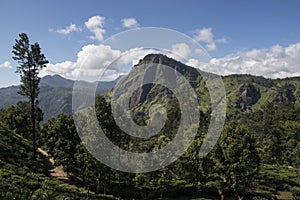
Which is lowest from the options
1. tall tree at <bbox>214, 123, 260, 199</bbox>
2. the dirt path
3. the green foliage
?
the dirt path

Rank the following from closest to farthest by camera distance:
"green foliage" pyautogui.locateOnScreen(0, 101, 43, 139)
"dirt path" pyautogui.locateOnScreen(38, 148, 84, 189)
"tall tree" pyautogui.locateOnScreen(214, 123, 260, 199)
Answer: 1. "tall tree" pyautogui.locateOnScreen(214, 123, 260, 199)
2. "dirt path" pyautogui.locateOnScreen(38, 148, 84, 189)
3. "green foliage" pyautogui.locateOnScreen(0, 101, 43, 139)

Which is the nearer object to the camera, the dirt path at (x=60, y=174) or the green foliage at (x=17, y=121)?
the dirt path at (x=60, y=174)

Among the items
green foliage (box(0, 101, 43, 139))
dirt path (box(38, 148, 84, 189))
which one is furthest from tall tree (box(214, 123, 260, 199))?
green foliage (box(0, 101, 43, 139))

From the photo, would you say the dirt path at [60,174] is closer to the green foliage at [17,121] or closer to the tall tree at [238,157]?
the tall tree at [238,157]

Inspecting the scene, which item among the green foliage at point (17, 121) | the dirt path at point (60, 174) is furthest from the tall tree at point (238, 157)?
the green foliage at point (17, 121)

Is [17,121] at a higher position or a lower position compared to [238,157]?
higher

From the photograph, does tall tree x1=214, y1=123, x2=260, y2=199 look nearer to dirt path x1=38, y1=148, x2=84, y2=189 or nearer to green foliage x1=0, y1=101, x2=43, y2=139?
dirt path x1=38, y1=148, x2=84, y2=189

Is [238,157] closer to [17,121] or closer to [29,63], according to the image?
[29,63]

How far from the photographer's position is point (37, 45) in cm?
3541

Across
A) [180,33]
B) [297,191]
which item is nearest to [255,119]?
[297,191]

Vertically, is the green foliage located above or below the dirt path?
above

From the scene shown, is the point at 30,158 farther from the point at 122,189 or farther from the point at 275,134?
the point at 275,134

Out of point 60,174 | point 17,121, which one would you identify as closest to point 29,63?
point 60,174

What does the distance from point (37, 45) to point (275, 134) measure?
68.2m
